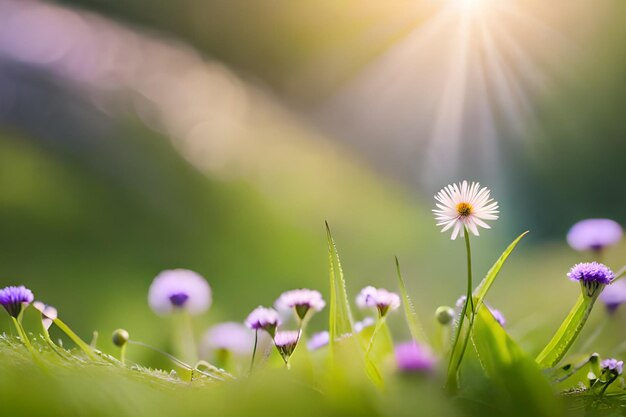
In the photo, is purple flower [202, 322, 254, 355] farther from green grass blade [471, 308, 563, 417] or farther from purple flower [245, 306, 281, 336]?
green grass blade [471, 308, 563, 417]

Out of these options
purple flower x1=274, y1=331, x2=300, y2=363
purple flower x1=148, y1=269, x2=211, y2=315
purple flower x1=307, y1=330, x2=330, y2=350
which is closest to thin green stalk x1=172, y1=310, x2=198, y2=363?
purple flower x1=148, y1=269, x2=211, y2=315

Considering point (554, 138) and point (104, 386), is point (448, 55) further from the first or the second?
point (104, 386)

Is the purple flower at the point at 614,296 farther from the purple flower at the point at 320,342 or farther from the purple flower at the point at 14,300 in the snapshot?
the purple flower at the point at 14,300

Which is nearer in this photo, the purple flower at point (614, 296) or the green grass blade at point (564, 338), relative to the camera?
the green grass blade at point (564, 338)

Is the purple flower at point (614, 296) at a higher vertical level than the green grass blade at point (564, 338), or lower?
higher

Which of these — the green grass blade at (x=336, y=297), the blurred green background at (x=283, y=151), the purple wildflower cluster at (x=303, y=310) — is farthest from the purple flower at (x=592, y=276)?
the blurred green background at (x=283, y=151)

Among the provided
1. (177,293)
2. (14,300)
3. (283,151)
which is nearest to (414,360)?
(14,300)

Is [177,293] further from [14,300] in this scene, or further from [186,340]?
[14,300]
